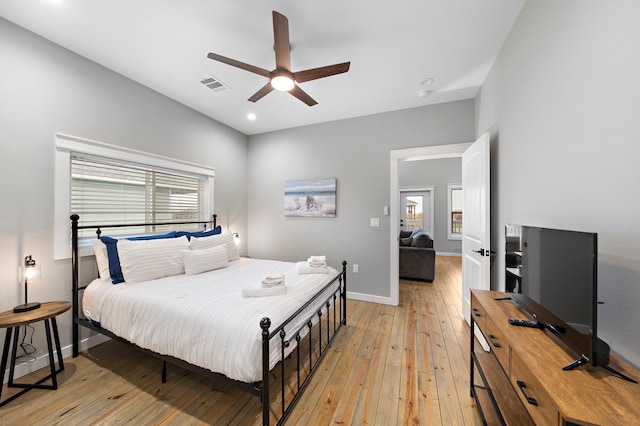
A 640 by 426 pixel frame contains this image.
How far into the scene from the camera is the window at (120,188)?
2.20 meters

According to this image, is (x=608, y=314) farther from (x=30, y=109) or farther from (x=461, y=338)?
(x=30, y=109)

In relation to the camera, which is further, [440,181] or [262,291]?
[440,181]

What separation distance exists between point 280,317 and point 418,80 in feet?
9.46

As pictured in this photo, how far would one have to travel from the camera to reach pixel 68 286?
2.25 meters

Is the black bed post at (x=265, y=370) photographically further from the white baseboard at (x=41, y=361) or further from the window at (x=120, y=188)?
the window at (x=120, y=188)

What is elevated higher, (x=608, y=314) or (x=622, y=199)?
(x=622, y=199)

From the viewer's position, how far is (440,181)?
773cm

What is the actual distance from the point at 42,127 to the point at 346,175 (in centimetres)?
336

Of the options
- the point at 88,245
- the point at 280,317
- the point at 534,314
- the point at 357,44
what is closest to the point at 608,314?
the point at 534,314

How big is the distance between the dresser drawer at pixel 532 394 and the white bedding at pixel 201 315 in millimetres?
1253

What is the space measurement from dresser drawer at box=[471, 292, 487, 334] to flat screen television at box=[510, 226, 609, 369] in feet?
0.76

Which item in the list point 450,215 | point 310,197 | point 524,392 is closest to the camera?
point 524,392

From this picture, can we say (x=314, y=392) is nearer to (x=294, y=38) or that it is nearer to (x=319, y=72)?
(x=319, y=72)

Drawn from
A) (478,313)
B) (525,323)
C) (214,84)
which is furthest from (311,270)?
(214,84)
